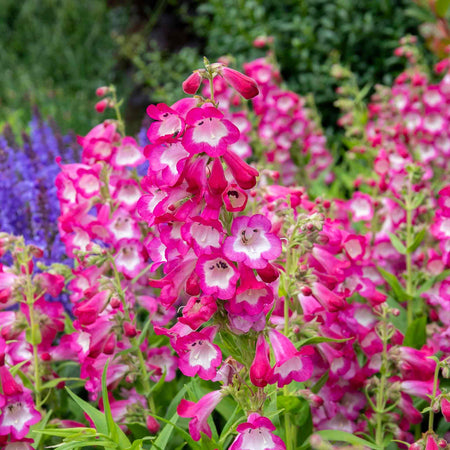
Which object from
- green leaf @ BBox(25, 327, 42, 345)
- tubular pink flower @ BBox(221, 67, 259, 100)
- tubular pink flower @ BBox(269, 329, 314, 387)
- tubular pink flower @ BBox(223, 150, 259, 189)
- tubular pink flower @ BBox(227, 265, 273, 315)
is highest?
tubular pink flower @ BBox(221, 67, 259, 100)

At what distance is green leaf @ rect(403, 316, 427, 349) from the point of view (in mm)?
1873

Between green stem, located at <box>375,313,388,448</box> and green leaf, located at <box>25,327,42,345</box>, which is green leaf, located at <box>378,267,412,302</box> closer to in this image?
green stem, located at <box>375,313,388,448</box>

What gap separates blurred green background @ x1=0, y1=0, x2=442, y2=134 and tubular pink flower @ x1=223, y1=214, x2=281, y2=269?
259cm

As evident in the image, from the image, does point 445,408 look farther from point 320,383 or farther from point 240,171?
point 240,171

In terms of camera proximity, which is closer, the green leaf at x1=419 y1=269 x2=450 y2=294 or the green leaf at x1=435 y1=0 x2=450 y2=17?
the green leaf at x1=419 y1=269 x2=450 y2=294

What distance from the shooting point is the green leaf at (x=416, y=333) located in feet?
6.15

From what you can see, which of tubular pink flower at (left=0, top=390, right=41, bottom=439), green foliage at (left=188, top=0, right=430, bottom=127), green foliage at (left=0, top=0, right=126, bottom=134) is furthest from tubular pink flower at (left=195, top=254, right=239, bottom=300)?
green foliage at (left=0, top=0, right=126, bottom=134)

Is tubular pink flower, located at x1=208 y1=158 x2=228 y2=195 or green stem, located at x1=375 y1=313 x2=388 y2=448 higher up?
tubular pink flower, located at x1=208 y1=158 x2=228 y2=195

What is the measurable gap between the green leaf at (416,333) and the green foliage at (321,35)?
2895mm

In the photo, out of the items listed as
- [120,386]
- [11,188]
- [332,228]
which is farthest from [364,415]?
[11,188]

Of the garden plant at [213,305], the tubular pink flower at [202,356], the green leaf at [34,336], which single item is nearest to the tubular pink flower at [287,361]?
the garden plant at [213,305]

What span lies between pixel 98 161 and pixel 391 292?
3.49 ft

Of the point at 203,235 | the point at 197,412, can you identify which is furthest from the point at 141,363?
the point at 203,235

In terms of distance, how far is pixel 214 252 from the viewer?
4.08 feet
